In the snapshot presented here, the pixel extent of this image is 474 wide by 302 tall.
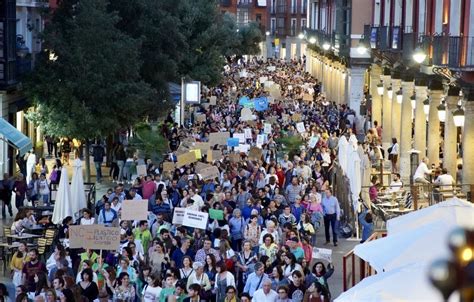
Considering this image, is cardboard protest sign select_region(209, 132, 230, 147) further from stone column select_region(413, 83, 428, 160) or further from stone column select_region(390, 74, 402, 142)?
stone column select_region(390, 74, 402, 142)

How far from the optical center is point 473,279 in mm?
2262

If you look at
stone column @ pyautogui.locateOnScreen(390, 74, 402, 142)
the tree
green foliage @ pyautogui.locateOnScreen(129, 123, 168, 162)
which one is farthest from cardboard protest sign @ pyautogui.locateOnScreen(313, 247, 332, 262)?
stone column @ pyautogui.locateOnScreen(390, 74, 402, 142)

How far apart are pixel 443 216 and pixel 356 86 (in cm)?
4190

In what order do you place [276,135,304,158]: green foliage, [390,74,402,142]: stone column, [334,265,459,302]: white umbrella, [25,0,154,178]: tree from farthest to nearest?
[390,74,402,142]: stone column
[25,0,154,178]: tree
[276,135,304,158]: green foliage
[334,265,459,302]: white umbrella

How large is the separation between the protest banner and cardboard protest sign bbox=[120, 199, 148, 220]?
0.71 metres

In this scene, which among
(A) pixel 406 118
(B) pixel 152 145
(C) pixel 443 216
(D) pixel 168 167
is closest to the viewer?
(C) pixel 443 216

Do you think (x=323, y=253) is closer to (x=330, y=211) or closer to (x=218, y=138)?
(x=330, y=211)

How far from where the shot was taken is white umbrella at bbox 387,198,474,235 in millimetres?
12795

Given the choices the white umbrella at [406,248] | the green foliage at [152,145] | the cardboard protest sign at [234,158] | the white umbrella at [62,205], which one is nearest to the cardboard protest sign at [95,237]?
the white umbrella at [406,248]

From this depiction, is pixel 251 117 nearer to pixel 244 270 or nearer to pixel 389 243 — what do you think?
pixel 244 270

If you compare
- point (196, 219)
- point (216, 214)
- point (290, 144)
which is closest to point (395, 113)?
point (290, 144)

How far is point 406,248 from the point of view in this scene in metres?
11.7

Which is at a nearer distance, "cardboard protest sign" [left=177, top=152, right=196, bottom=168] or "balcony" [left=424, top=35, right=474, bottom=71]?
"balcony" [left=424, top=35, right=474, bottom=71]

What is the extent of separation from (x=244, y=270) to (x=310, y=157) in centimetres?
1699
